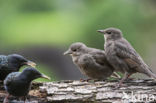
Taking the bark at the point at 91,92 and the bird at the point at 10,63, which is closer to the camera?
the bark at the point at 91,92

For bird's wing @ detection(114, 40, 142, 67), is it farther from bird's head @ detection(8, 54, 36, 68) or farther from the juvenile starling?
bird's head @ detection(8, 54, 36, 68)

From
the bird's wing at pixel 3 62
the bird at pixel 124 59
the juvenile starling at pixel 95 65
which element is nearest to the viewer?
the bird's wing at pixel 3 62

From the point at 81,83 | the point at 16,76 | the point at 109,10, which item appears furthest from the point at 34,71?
the point at 109,10

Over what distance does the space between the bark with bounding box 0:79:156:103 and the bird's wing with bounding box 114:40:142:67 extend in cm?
28

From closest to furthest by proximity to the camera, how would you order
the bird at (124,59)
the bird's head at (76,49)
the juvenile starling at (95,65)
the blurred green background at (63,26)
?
the bird at (124,59)
the juvenile starling at (95,65)
the bird's head at (76,49)
the blurred green background at (63,26)

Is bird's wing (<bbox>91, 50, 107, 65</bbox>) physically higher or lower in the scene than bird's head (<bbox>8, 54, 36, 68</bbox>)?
higher

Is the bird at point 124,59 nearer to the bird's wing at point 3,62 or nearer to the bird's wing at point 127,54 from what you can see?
the bird's wing at point 127,54

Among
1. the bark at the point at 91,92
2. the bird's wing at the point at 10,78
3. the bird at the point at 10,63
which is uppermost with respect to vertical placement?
the bird at the point at 10,63

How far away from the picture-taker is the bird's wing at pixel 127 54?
728 centimetres

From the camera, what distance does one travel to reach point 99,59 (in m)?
7.54

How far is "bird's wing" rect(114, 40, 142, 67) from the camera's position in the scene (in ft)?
23.9

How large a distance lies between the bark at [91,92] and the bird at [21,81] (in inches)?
12.6

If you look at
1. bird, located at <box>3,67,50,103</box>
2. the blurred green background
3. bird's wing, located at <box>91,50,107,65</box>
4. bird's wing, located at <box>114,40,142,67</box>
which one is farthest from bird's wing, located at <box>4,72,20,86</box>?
the blurred green background

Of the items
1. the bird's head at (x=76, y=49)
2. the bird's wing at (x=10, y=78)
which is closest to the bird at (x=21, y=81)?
the bird's wing at (x=10, y=78)
